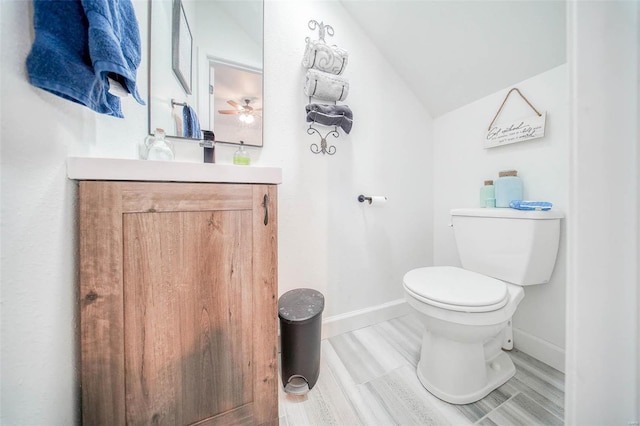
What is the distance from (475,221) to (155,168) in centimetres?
139

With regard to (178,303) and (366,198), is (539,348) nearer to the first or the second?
(366,198)

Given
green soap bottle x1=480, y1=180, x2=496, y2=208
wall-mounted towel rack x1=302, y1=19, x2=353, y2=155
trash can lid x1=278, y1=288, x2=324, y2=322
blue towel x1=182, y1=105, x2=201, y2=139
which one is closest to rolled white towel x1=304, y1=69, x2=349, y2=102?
wall-mounted towel rack x1=302, y1=19, x2=353, y2=155

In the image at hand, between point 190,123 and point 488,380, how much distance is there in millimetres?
1790

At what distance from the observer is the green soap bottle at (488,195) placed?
1157 millimetres

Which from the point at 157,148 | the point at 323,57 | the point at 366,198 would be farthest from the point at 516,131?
the point at 157,148

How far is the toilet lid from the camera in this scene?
0.74 meters

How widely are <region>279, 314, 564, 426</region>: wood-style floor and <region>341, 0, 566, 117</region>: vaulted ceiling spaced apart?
4.83ft

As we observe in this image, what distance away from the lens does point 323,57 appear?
3.66ft

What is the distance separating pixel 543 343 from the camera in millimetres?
1045

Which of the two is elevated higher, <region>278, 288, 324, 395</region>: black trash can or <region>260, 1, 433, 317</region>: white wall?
<region>260, 1, 433, 317</region>: white wall

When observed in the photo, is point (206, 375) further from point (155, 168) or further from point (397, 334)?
point (397, 334)

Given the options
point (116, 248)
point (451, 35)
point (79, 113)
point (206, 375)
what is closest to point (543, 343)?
point (206, 375)

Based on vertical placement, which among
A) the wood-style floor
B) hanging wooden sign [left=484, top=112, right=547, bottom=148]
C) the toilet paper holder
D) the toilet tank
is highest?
hanging wooden sign [left=484, top=112, right=547, bottom=148]

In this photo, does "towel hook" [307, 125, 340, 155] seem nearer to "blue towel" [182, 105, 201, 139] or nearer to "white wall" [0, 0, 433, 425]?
"white wall" [0, 0, 433, 425]
